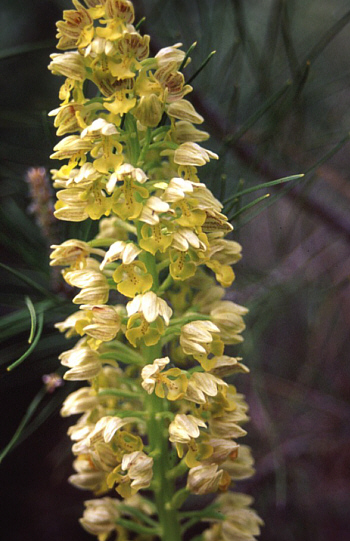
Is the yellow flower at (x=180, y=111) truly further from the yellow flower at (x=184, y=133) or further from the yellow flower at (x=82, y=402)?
the yellow flower at (x=82, y=402)

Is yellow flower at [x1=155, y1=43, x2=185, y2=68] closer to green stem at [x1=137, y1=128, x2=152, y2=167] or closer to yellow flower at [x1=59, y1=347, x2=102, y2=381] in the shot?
green stem at [x1=137, y1=128, x2=152, y2=167]

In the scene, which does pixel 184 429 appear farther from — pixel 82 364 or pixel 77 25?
pixel 77 25

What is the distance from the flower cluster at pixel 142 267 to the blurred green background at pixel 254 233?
14 centimetres

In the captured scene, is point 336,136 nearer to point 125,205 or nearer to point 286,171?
point 286,171

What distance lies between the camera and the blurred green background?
1.16m

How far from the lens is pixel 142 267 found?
83 cm

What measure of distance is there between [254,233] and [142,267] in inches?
63.0

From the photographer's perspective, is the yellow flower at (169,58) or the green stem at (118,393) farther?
the green stem at (118,393)

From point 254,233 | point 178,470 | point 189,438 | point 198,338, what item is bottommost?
point 254,233

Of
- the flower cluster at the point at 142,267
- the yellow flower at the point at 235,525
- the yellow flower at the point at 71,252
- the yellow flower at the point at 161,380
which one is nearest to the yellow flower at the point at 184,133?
the flower cluster at the point at 142,267

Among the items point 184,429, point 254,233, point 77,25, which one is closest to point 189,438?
point 184,429

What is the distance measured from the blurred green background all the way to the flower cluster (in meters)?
0.14

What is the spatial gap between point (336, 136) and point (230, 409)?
0.81 m

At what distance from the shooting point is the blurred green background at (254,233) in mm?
1156
